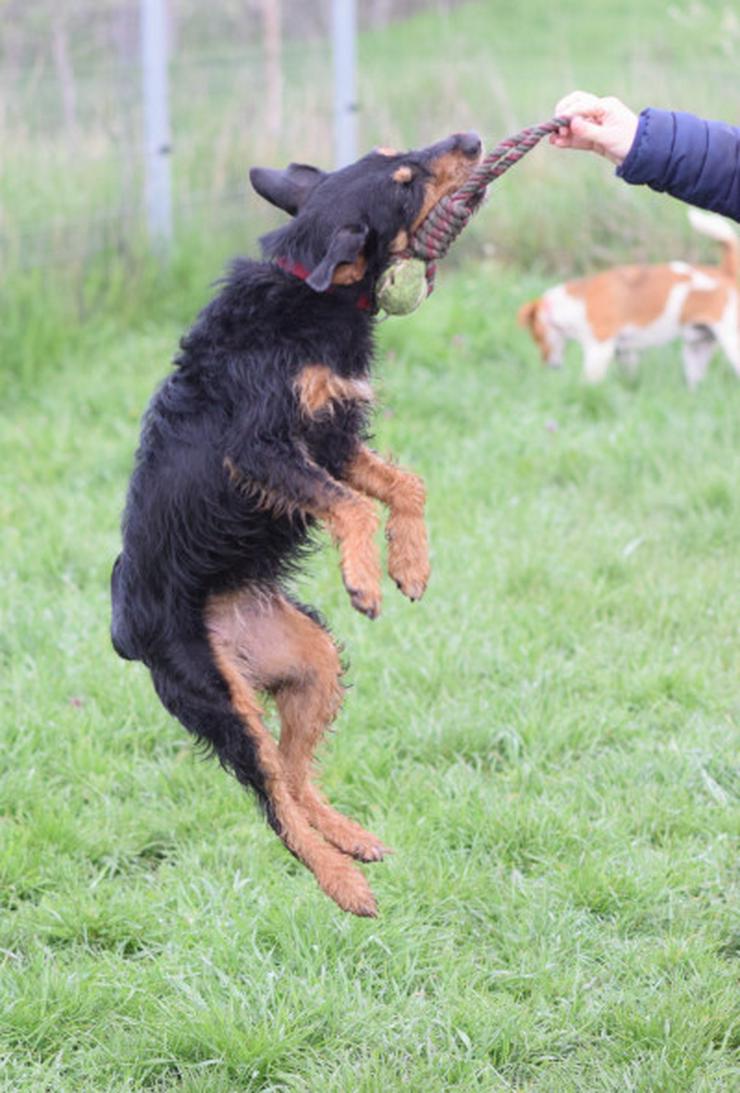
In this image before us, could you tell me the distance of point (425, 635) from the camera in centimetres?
508

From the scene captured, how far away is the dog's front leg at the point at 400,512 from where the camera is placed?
2.95m

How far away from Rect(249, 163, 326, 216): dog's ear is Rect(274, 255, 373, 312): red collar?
10.1 inches

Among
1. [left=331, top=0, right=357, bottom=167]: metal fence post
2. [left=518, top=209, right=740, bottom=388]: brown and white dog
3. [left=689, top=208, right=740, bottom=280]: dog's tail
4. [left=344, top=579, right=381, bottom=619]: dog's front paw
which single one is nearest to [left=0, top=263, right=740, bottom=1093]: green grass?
[left=344, top=579, right=381, bottom=619]: dog's front paw

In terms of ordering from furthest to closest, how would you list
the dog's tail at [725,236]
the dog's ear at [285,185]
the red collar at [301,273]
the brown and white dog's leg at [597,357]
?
the dog's tail at [725,236], the brown and white dog's leg at [597,357], the dog's ear at [285,185], the red collar at [301,273]

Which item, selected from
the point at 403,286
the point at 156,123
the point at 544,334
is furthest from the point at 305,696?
the point at 156,123

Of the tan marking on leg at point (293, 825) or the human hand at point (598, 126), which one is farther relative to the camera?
the human hand at point (598, 126)

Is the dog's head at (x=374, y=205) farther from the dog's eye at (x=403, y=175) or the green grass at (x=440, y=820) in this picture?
the green grass at (x=440, y=820)

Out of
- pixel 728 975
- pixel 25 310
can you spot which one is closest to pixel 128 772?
pixel 728 975

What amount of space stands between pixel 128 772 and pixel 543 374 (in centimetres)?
440

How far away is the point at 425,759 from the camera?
4.40 metres

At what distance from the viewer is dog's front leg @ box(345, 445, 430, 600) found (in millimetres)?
2951

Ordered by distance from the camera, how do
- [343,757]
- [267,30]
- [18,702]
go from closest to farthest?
[343,757]
[18,702]
[267,30]

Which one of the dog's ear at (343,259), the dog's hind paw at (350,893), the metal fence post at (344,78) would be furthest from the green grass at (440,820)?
the metal fence post at (344,78)

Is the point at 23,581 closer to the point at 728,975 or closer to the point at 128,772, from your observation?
the point at 128,772
